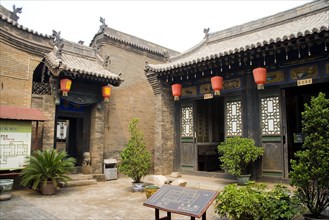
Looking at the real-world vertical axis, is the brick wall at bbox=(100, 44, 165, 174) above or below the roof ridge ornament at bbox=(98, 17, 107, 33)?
below

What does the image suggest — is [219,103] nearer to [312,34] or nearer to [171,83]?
[171,83]

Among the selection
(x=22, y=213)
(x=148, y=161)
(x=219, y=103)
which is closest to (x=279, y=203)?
(x=148, y=161)

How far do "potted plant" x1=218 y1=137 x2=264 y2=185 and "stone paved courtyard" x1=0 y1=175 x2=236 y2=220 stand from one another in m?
0.65

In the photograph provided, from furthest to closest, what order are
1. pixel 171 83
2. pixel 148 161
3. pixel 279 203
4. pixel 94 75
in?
1. pixel 171 83
2. pixel 94 75
3. pixel 148 161
4. pixel 279 203

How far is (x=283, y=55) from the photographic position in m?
7.04

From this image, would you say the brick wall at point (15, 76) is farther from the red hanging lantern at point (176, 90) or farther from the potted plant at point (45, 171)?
the red hanging lantern at point (176, 90)

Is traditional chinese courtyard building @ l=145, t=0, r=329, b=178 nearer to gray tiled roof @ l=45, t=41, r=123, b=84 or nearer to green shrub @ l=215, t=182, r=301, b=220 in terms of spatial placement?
gray tiled roof @ l=45, t=41, r=123, b=84

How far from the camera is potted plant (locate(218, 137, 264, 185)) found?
677 cm

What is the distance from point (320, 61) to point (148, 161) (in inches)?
206

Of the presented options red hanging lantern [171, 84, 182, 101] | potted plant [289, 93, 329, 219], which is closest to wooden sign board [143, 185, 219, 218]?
potted plant [289, 93, 329, 219]

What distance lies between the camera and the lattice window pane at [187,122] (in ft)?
30.5

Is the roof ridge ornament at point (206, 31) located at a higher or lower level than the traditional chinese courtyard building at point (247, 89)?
higher

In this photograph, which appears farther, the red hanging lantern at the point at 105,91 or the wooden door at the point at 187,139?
the red hanging lantern at the point at 105,91

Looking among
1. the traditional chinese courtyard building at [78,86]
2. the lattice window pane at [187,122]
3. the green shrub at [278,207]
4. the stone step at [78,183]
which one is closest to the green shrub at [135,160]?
the stone step at [78,183]
